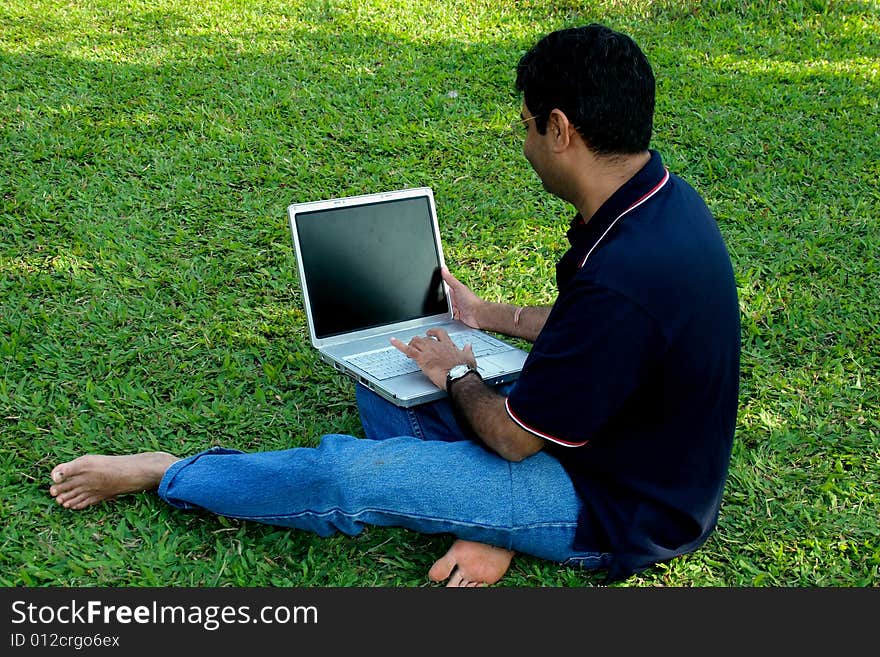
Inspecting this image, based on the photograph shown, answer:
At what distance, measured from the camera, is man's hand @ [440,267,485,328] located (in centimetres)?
342

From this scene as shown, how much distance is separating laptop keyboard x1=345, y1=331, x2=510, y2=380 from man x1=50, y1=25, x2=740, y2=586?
285mm

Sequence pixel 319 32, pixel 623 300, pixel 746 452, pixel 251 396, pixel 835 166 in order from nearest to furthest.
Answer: pixel 623 300 → pixel 746 452 → pixel 251 396 → pixel 835 166 → pixel 319 32

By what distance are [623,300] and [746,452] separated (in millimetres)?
1518

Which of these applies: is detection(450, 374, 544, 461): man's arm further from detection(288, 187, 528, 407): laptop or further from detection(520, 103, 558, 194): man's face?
detection(520, 103, 558, 194): man's face

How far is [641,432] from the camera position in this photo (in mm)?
Result: 2430

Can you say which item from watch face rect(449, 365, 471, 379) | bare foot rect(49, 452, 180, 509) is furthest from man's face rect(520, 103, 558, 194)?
bare foot rect(49, 452, 180, 509)

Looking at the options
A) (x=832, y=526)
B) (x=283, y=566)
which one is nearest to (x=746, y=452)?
(x=832, y=526)

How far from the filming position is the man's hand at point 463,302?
3424mm

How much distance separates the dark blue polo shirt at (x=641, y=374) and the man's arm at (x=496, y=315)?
2.21ft

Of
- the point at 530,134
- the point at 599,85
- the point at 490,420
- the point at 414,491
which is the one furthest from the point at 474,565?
the point at 599,85

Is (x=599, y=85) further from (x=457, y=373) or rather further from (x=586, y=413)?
(x=457, y=373)

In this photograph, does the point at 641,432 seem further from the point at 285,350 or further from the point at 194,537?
the point at 285,350

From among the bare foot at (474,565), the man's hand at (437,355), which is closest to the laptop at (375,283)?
the man's hand at (437,355)

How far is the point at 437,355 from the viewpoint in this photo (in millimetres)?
2941
